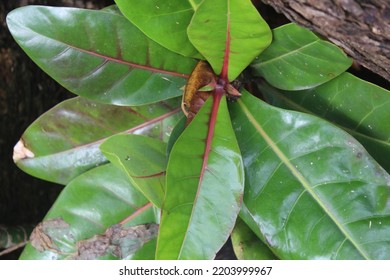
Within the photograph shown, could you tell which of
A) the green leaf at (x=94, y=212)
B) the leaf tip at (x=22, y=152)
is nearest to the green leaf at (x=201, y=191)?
the green leaf at (x=94, y=212)

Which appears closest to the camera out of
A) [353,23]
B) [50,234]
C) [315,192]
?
[353,23]

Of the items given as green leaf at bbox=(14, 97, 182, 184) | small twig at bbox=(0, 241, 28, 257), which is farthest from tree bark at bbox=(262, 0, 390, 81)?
small twig at bbox=(0, 241, 28, 257)

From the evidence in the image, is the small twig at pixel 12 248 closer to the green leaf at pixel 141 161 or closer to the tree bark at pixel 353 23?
the green leaf at pixel 141 161

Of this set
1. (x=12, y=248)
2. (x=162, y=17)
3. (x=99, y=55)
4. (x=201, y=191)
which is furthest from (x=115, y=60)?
(x=12, y=248)

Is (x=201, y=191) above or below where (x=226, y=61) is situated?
below

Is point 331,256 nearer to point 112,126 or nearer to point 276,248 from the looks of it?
point 276,248

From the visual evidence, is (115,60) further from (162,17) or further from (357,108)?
(357,108)
